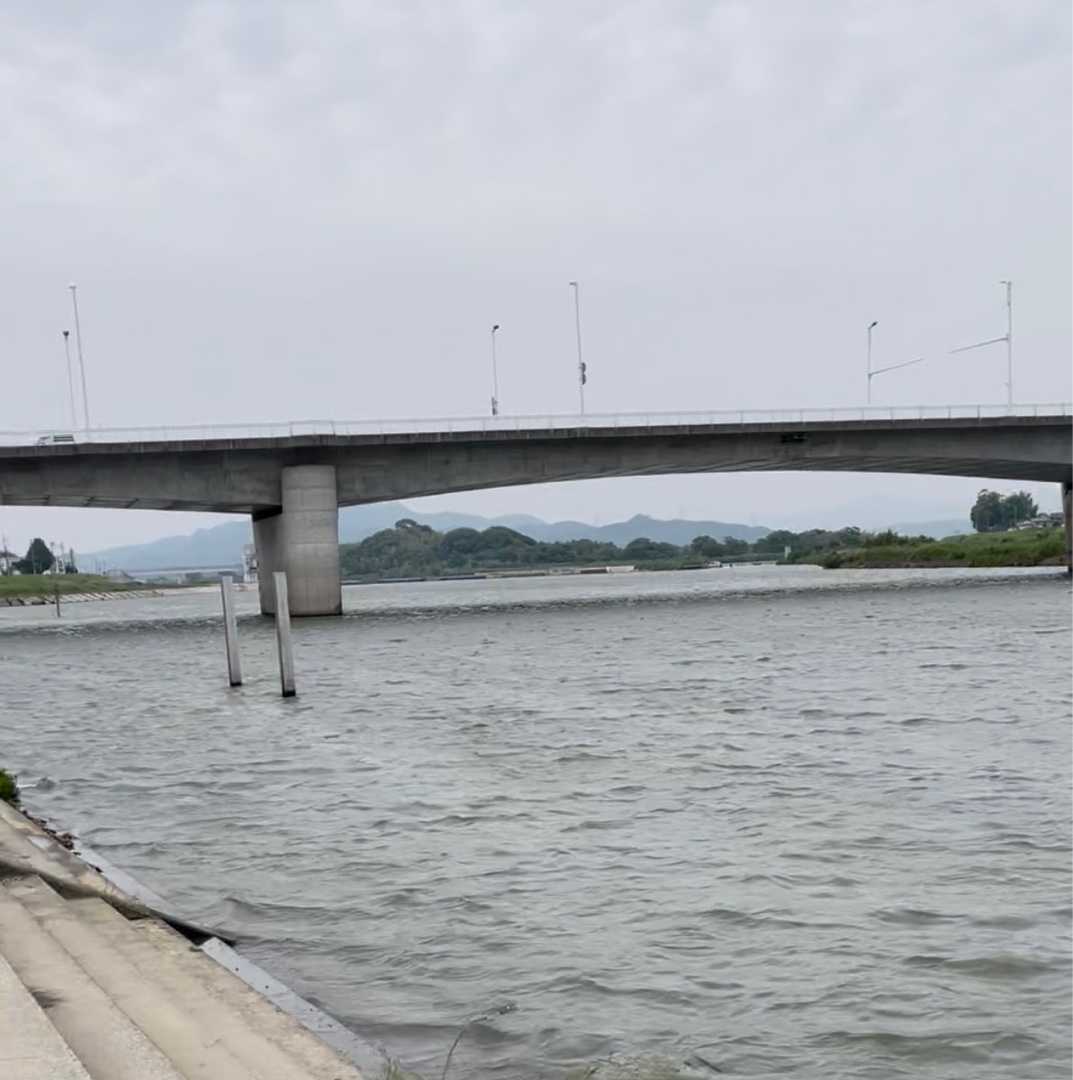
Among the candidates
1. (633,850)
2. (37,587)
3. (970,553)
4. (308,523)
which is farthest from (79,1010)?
(37,587)

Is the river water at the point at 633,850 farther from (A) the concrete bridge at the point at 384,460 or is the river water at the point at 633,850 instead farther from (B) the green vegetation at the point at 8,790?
(A) the concrete bridge at the point at 384,460

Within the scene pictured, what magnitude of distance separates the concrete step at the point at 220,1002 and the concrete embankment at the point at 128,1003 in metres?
0.01

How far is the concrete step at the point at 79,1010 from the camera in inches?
218

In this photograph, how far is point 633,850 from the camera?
13203 mm

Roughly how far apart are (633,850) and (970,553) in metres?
116

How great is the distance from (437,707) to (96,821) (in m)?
12.3

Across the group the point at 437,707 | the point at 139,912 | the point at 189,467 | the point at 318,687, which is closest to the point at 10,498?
the point at 189,467

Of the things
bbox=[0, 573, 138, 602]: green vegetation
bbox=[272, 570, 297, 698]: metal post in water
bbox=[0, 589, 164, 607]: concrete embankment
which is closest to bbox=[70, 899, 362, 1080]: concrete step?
bbox=[272, 570, 297, 698]: metal post in water


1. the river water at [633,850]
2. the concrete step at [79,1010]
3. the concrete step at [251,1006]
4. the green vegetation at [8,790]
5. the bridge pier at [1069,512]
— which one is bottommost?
the river water at [633,850]

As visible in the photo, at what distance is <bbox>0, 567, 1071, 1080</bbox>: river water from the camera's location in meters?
8.60

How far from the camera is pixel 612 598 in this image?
285 ft

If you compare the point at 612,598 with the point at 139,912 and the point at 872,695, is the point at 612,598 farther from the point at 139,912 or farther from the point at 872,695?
the point at 139,912

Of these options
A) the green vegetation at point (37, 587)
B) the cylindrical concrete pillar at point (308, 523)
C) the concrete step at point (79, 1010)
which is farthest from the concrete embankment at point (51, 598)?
the concrete step at point (79, 1010)

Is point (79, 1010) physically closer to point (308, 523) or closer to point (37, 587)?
point (308, 523)
